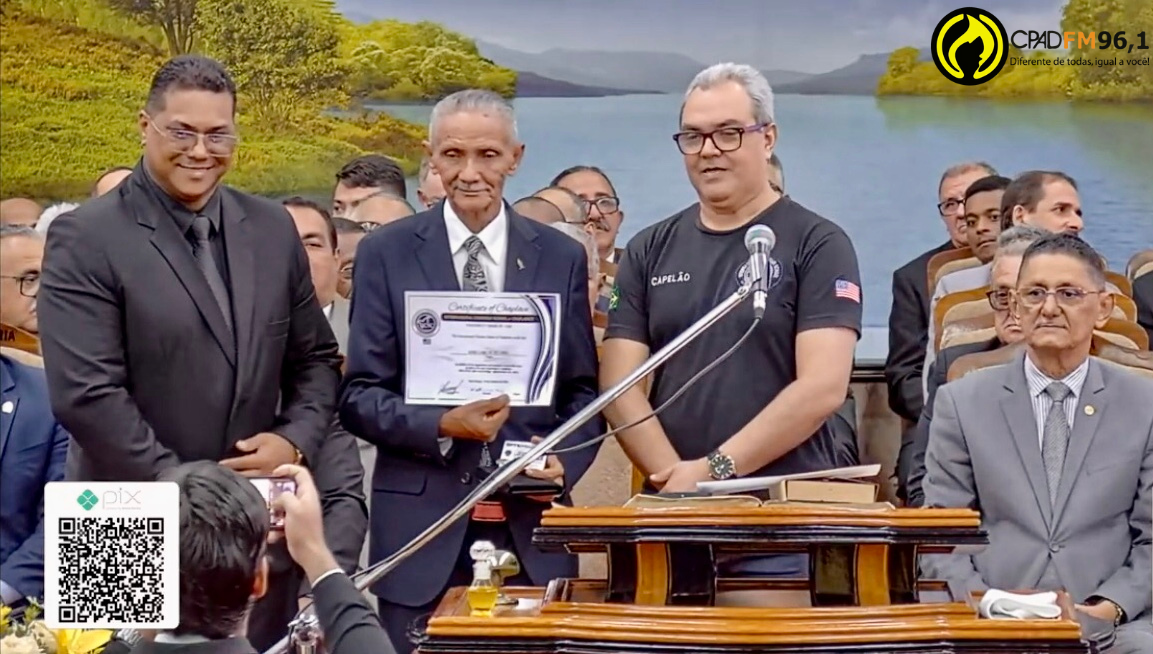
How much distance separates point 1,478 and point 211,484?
1.96m

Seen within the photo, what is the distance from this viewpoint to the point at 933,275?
489 cm

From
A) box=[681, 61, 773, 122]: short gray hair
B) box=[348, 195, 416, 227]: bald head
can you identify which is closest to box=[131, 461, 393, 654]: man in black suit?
box=[681, 61, 773, 122]: short gray hair

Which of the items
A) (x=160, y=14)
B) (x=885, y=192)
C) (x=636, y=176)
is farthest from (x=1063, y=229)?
(x=160, y=14)

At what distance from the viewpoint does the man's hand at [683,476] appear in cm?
285

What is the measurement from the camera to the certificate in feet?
9.52

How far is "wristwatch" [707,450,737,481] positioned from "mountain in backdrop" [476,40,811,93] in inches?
113

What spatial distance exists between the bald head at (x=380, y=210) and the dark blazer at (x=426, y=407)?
137cm

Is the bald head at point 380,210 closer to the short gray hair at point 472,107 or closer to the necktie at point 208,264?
the short gray hair at point 472,107

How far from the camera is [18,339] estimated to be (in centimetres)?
403

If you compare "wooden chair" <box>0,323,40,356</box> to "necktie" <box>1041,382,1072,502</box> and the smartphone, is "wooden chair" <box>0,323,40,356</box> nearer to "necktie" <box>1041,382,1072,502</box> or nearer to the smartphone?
the smartphone

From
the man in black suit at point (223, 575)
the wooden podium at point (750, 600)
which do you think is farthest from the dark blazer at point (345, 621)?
the wooden podium at point (750, 600)

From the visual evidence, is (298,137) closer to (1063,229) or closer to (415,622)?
(1063,229)

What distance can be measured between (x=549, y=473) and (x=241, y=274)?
663 millimetres

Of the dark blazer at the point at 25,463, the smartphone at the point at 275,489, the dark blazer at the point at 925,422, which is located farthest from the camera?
the dark blazer at the point at 925,422
